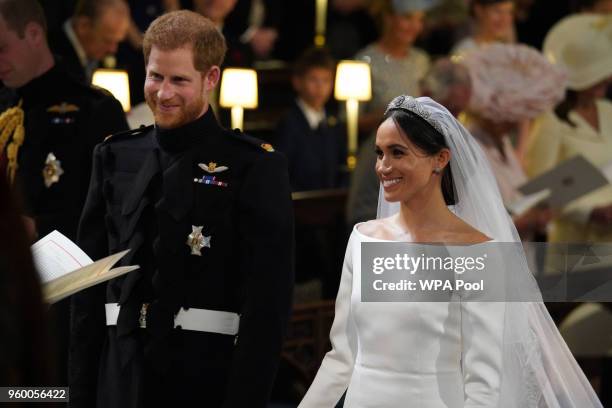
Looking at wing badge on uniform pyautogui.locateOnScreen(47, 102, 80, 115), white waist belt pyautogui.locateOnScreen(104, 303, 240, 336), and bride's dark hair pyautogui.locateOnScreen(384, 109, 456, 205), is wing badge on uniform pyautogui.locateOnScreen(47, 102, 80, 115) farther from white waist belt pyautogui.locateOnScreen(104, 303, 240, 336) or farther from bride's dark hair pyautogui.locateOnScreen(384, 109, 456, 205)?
bride's dark hair pyautogui.locateOnScreen(384, 109, 456, 205)

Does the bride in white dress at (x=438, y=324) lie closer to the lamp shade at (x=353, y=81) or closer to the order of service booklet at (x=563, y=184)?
the order of service booklet at (x=563, y=184)

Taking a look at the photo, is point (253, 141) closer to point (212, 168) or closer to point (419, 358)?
point (212, 168)

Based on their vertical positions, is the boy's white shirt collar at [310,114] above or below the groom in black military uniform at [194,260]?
above

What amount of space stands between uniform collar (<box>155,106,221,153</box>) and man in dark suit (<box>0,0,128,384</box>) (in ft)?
3.03

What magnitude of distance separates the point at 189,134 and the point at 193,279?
43 cm

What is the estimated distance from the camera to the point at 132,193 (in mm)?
3824

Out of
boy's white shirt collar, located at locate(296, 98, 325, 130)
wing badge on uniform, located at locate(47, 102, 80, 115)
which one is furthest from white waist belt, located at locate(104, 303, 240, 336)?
boy's white shirt collar, located at locate(296, 98, 325, 130)

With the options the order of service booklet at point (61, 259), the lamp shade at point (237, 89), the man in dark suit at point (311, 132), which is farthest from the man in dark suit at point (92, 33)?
the order of service booklet at point (61, 259)

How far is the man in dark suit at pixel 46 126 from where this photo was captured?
15.4 feet

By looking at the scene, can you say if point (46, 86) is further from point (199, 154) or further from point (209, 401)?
point (209, 401)

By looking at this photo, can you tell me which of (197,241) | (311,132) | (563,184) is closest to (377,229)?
(197,241)

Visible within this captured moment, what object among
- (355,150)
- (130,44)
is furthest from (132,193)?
(355,150)

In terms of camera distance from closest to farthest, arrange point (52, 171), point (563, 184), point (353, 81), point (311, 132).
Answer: point (52, 171), point (563, 184), point (311, 132), point (353, 81)

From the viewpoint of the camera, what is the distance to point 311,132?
29.8 ft
